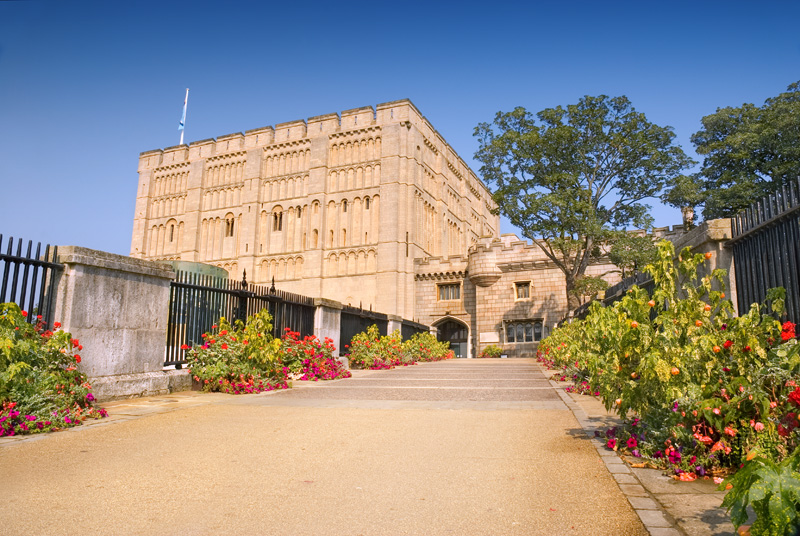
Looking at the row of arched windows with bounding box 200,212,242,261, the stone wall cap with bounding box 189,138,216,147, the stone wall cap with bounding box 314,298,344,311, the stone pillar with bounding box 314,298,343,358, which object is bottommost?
the stone pillar with bounding box 314,298,343,358

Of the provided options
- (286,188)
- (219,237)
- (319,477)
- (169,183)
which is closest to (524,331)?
(286,188)

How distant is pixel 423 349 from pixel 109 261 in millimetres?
16471

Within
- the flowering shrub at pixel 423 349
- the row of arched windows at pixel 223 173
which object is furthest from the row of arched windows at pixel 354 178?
the flowering shrub at pixel 423 349

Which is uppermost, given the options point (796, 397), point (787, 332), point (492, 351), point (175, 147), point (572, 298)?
point (175, 147)

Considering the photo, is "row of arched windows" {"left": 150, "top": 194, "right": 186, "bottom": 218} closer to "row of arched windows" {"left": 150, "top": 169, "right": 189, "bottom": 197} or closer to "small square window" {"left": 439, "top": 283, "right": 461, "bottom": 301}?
"row of arched windows" {"left": 150, "top": 169, "right": 189, "bottom": 197}

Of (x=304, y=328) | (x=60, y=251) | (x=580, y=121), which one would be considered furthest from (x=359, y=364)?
Result: (x=580, y=121)

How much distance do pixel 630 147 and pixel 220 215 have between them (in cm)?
3603

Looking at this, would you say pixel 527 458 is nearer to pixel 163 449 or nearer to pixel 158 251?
pixel 163 449

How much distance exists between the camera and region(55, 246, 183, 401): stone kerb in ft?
20.9

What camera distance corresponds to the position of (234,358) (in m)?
8.28

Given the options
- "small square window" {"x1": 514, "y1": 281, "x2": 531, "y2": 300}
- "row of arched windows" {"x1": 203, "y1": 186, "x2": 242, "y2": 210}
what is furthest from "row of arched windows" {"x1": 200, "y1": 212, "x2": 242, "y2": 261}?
"small square window" {"x1": 514, "y1": 281, "x2": 531, "y2": 300}

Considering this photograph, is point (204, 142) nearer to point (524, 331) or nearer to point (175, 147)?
point (175, 147)

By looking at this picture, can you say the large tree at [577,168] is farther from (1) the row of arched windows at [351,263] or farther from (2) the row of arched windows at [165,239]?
(2) the row of arched windows at [165,239]

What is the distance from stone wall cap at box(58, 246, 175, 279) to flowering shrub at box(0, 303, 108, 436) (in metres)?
1.00
